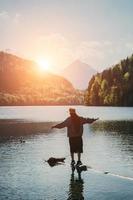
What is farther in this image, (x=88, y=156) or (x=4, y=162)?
(x=88, y=156)

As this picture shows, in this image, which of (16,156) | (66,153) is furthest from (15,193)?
(66,153)

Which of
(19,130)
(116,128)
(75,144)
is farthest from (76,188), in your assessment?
(116,128)

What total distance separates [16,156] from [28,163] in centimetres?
385

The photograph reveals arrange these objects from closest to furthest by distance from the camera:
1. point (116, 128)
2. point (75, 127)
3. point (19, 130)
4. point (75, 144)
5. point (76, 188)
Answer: point (76, 188), point (75, 127), point (75, 144), point (19, 130), point (116, 128)

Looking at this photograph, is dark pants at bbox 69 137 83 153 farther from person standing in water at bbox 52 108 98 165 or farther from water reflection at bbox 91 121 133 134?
water reflection at bbox 91 121 133 134

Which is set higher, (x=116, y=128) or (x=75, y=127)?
(x=75, y=127)

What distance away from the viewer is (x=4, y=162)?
25750mm

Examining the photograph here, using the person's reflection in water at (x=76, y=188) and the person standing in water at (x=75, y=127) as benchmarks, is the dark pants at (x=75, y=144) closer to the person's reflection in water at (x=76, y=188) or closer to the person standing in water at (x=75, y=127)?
the person standing in water at (x=75, y=127)

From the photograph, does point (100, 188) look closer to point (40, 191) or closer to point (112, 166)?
point (40, 191)

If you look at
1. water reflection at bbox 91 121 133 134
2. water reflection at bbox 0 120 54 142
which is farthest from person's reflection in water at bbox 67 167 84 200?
water reflection at bbox 91 121 133 134

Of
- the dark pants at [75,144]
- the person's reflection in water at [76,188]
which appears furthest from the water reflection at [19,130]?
the person's reflection in water at [76,188]

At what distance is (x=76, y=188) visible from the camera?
1811 cm

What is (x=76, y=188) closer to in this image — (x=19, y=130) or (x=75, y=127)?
(x=75, y=127)

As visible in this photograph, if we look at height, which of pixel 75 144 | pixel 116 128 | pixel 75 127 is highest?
pixel 75 127
